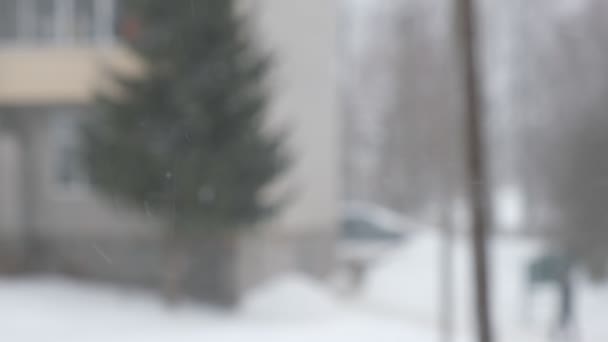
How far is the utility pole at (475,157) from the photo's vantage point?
24.1 ft

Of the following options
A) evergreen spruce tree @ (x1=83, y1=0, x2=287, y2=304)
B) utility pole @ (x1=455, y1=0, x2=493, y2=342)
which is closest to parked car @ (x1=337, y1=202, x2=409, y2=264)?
evergreen spruce tree @ (x1=83, y1=0, x2=287, y2=304)

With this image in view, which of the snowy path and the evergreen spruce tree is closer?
the snowy path

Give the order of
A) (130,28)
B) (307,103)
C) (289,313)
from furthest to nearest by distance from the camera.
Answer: (307,103) → (130,28) → (289,313)

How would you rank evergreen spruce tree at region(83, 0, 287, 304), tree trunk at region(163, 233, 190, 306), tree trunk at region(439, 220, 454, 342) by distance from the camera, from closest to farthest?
tree trunk at region(439, 220, 454, 342)
evergreen spruce tree at region(83, 0, 287, 304)
tree trunk at region(163, 233, 190, 306)

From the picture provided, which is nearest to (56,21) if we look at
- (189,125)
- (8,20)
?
(8,20)

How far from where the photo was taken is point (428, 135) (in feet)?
64.1

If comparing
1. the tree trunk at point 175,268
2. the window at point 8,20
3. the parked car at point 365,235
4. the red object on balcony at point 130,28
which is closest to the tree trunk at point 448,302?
the tree trunk at point 175,268

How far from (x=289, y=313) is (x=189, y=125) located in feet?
10.9

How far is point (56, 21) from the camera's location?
559 inches

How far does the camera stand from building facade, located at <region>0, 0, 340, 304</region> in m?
13.6

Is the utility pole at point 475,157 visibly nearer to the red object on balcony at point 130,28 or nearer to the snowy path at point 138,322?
the snowy path at point 138,322

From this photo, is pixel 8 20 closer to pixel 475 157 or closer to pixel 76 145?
pixel 76 145

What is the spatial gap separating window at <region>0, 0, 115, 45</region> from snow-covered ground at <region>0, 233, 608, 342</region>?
13.7 ft

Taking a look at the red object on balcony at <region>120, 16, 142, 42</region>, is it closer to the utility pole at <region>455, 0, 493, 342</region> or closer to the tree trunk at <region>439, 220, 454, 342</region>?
the tree trunk at <region>439, 220, 454, 342</region>
